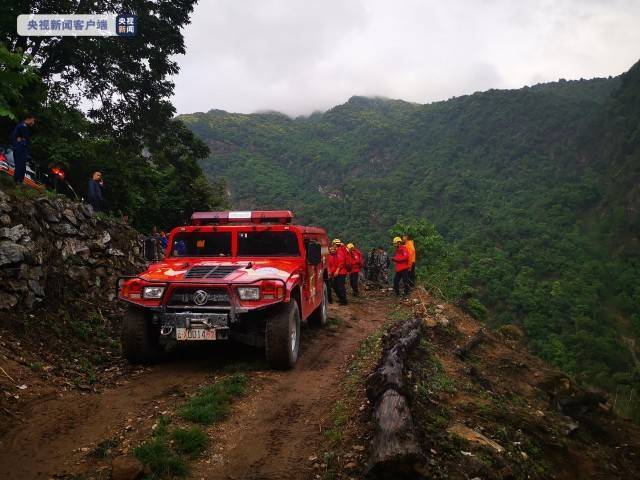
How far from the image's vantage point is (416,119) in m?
133

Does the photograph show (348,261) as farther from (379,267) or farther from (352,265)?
(379,267)

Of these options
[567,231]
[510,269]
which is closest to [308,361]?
[510,269]

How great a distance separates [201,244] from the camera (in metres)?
7.72

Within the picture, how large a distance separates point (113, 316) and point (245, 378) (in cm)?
397

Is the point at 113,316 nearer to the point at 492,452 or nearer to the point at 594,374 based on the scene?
the point at 492,452

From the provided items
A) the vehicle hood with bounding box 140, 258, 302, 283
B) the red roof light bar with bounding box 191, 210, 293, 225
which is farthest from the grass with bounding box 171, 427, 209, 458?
the red roof light bar with bounding box 191, 210, 293, 225

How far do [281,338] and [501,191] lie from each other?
90.4m

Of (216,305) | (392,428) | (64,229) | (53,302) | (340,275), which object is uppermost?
(64,229)

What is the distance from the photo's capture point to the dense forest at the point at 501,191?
4925cm

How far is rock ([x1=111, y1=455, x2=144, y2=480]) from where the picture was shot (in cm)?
351

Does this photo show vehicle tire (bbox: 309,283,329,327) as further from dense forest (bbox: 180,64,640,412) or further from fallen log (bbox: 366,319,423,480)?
dense forest (bbox: 180,64,640,412)

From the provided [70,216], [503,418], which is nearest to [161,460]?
[503,418]

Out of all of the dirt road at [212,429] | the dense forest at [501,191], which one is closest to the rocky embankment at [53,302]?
the dirt road at [212,429]

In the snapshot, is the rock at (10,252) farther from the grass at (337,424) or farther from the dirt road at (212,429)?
the grass at (337,424)
